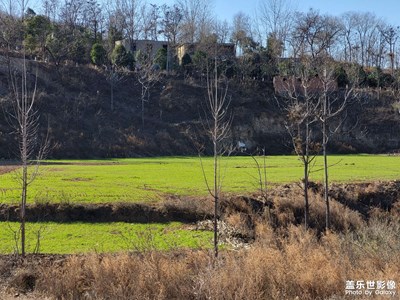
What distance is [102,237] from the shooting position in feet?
60.0

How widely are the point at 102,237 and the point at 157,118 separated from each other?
5185 cm

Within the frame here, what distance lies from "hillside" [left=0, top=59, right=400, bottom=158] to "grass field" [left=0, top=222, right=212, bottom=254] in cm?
3411

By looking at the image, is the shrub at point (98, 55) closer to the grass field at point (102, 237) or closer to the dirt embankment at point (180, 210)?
the dirt embankment at point (180, 210)

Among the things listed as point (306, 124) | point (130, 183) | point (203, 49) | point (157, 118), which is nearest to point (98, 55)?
point (157, 118)

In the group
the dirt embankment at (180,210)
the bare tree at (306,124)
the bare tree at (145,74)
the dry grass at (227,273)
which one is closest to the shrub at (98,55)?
the bare tree at (145,74)

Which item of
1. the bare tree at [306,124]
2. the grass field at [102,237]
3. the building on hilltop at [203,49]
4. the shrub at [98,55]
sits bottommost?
the grass field at [102,237]

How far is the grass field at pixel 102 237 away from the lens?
16047 mm

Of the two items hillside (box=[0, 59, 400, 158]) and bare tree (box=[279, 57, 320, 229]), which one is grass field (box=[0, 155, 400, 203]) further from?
hillside (box=[0, 59, 400, 158])

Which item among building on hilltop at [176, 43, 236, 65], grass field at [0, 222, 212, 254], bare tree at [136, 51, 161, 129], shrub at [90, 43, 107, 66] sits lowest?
grass field at [0, 222, 212, 254]

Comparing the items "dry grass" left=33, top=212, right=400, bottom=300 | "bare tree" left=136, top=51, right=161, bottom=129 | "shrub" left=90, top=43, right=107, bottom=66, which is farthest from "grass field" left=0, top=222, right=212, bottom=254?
"shrub" left=90, top=43, right=107, bottom=66

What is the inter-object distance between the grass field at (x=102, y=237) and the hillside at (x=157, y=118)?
34110mm

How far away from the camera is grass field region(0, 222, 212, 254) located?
1605cm

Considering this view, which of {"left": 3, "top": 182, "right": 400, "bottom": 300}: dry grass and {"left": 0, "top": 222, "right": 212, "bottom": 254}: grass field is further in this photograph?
{"left": 0, "top": 222, "right": 212, "bottom": 254}: grass field

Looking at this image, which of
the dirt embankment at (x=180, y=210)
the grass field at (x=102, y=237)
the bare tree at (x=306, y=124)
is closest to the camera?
the grass field at (x=102, y=237)
